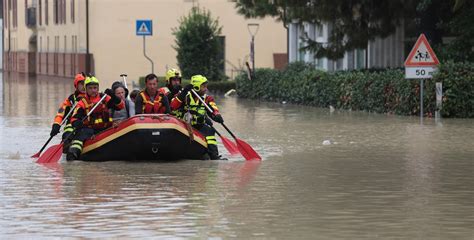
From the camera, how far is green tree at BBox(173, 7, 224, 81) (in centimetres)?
5225

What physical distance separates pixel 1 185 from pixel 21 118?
48.8 ft

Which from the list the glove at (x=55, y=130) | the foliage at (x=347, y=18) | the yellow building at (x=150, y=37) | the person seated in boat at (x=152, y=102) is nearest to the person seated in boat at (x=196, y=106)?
the person seated in boat at (x=152, y=102)

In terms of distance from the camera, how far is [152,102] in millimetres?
18594

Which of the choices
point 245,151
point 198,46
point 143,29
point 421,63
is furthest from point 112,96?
point 198,46

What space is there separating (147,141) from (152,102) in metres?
1.27

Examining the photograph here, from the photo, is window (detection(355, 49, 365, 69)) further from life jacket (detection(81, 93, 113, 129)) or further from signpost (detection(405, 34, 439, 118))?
life jacket (detection(81, 93, 113, 129))

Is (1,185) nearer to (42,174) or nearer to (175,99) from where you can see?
(42,174)

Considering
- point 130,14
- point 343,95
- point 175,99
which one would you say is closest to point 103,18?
point 130,14

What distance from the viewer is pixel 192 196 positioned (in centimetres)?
1361

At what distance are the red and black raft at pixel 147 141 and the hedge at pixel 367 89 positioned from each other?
11.1m

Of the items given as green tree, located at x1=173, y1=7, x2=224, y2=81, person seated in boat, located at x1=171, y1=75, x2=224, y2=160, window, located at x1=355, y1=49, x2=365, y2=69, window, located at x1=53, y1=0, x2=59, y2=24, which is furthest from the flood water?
window, located at x1=53, y1=0, x2=59, y2=24

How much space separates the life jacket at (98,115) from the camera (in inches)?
715

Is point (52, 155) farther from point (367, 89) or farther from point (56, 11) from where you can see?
point (56, 11)

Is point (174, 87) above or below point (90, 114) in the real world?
above
